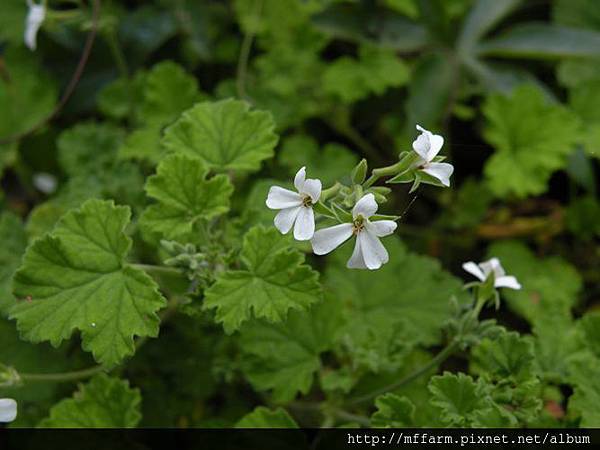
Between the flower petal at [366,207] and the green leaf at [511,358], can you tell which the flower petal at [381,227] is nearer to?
the flower petal at [366,207]

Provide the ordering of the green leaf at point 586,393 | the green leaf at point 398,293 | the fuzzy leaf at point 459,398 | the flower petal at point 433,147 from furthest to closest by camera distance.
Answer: the green leaf at point 398,293 < the green leaf at point 586,393 < the fuzzy leaf at point 459,398 < the flower petal at point 433,147

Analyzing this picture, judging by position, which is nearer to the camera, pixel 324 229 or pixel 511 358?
pixel 324 229

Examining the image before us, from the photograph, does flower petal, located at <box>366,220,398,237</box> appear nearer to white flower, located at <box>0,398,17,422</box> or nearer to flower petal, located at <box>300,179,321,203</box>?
flower petal, located at <box>300,179,321,203</box>

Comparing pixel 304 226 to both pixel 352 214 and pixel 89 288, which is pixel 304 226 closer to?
pixel 352 214

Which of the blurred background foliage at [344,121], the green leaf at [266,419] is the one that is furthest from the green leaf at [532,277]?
the green leaf at [266,419]

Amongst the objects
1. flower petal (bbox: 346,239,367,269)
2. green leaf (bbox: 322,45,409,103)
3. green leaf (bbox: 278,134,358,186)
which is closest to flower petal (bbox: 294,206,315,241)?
flower petal (bbox: 346,239,367,269)

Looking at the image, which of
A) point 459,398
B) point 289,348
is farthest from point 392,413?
point 289,348
